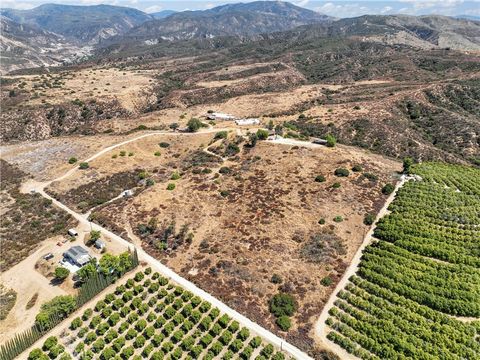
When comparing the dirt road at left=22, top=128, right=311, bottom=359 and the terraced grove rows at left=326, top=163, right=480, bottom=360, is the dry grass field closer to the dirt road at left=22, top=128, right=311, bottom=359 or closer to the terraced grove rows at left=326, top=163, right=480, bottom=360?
the dirt road at left=22, top=128, right=311, bottom=359

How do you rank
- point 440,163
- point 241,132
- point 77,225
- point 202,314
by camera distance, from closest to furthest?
point 202,314 → point 77,225 → point 440,163 → point 241,132

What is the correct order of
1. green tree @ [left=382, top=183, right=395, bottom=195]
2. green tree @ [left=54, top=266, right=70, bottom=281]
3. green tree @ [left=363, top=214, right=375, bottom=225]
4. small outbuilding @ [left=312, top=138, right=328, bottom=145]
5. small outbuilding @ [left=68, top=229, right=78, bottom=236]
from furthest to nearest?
small outbuilding @ [left=312, top=138, right=328, bottom=145], green tree @ [left=382, top=183, right=395, bottom=195], small outbuilding @ [left=68, top=229, right=78, bottom=236], green tree @ [left=363, top=214, right=375, bottom=225], green tree @ [left=54, top=266, right=70, bottom=281]

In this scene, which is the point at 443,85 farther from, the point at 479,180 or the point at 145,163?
the point at 145,163

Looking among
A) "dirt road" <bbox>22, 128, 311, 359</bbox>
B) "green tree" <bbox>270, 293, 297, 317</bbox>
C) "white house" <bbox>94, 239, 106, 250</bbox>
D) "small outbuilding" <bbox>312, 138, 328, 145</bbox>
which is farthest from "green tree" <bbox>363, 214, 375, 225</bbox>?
"white house" <bbox>94, 239, 106, 250</bbox>

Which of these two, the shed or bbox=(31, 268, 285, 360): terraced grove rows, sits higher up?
the shed

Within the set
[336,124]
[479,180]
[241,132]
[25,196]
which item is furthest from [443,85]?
[25,196]

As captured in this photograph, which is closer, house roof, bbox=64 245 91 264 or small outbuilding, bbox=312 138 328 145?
house roof, bbox=64 245 91 264

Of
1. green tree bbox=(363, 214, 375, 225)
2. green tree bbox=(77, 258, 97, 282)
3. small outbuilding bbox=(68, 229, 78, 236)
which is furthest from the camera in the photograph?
small outbuilding bbox=(68, 229, 78, 236)

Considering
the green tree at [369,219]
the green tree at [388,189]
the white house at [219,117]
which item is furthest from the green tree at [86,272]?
the white house at [219,117]
